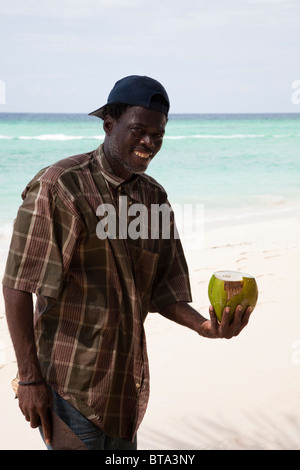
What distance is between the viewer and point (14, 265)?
2.05m

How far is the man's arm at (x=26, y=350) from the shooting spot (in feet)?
6.63

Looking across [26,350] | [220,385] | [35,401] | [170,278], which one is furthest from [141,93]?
[220,385]

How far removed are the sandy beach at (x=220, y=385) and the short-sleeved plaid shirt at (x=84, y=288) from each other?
1.86 metres

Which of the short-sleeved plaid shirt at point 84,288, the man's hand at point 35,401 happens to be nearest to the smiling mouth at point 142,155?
the short-sleeved plaid shirt at point 84,288

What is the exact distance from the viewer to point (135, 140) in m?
2.21

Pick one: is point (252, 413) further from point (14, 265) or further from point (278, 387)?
point (14, 265)

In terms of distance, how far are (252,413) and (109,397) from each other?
2.36 m

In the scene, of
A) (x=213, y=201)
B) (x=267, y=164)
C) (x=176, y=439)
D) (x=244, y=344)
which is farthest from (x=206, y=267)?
(x=267, y=164)

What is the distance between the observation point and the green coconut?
2299 mm

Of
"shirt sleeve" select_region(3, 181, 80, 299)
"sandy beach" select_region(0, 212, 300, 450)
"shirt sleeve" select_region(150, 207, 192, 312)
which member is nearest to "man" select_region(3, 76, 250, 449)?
"shirt sleeve" select_region(3, 181, 80, 299)

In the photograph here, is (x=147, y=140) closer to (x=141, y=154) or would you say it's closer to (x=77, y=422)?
(x=141, y=154)

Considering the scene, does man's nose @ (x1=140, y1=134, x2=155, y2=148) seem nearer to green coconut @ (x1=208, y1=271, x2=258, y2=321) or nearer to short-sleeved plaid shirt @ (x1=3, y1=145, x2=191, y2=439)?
short-sleeved plaid shirt @ (x1=3, y1=145, x2=191, y2=439)

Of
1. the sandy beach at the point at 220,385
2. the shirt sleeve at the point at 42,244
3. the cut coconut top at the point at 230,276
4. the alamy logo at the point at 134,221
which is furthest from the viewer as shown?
the sandy beach at the point at 220,385

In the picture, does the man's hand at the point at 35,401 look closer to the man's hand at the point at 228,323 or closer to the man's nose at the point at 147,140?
the man's hand at the point at 228,323
